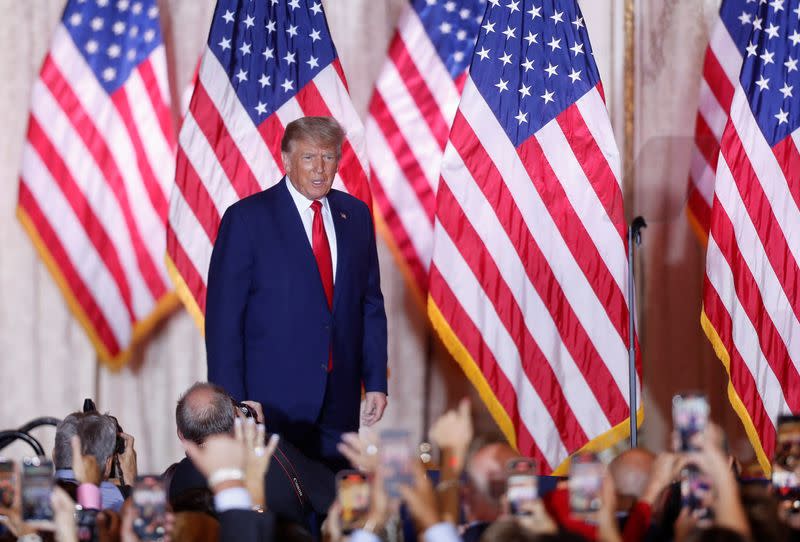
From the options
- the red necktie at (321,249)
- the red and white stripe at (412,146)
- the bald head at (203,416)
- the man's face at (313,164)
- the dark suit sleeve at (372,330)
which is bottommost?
the bald head at (203,416)

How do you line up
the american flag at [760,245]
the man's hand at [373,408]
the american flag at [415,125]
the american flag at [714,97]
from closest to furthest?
the man's hand at [373,408] → the american flag at [760,245] → the american flag at [714,97] → the american flag at [415,125]

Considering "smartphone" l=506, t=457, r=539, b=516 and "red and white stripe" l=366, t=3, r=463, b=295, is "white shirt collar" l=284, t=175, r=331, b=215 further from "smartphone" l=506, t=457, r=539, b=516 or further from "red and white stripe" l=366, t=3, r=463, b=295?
"smartphone" l=506, t=457, r=539, b=516

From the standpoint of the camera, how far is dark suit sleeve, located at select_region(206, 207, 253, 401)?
4.95 m

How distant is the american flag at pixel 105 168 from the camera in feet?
23.3

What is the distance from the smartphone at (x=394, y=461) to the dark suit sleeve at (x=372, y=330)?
2527mm

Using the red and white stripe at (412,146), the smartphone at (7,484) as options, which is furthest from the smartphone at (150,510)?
the red and white stripe at (412,146)

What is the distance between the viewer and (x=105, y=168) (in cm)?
718

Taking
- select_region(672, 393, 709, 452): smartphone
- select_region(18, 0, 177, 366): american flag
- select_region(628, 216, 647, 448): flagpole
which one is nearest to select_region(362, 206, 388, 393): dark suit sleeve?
select_region(628, 216, 647, 448): flagpole

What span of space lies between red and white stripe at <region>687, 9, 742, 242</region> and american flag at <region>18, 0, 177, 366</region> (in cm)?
277

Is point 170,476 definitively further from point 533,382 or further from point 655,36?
point 655,36

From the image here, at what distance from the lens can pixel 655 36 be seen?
7.38 m

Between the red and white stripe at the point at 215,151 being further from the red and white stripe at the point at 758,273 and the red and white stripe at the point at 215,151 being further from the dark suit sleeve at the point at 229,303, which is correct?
the red and white stripe at the point at 758,273

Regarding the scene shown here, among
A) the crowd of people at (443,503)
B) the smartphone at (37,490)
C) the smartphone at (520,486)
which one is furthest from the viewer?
the smartphone at (37,490)

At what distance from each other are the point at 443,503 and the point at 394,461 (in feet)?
0.68
